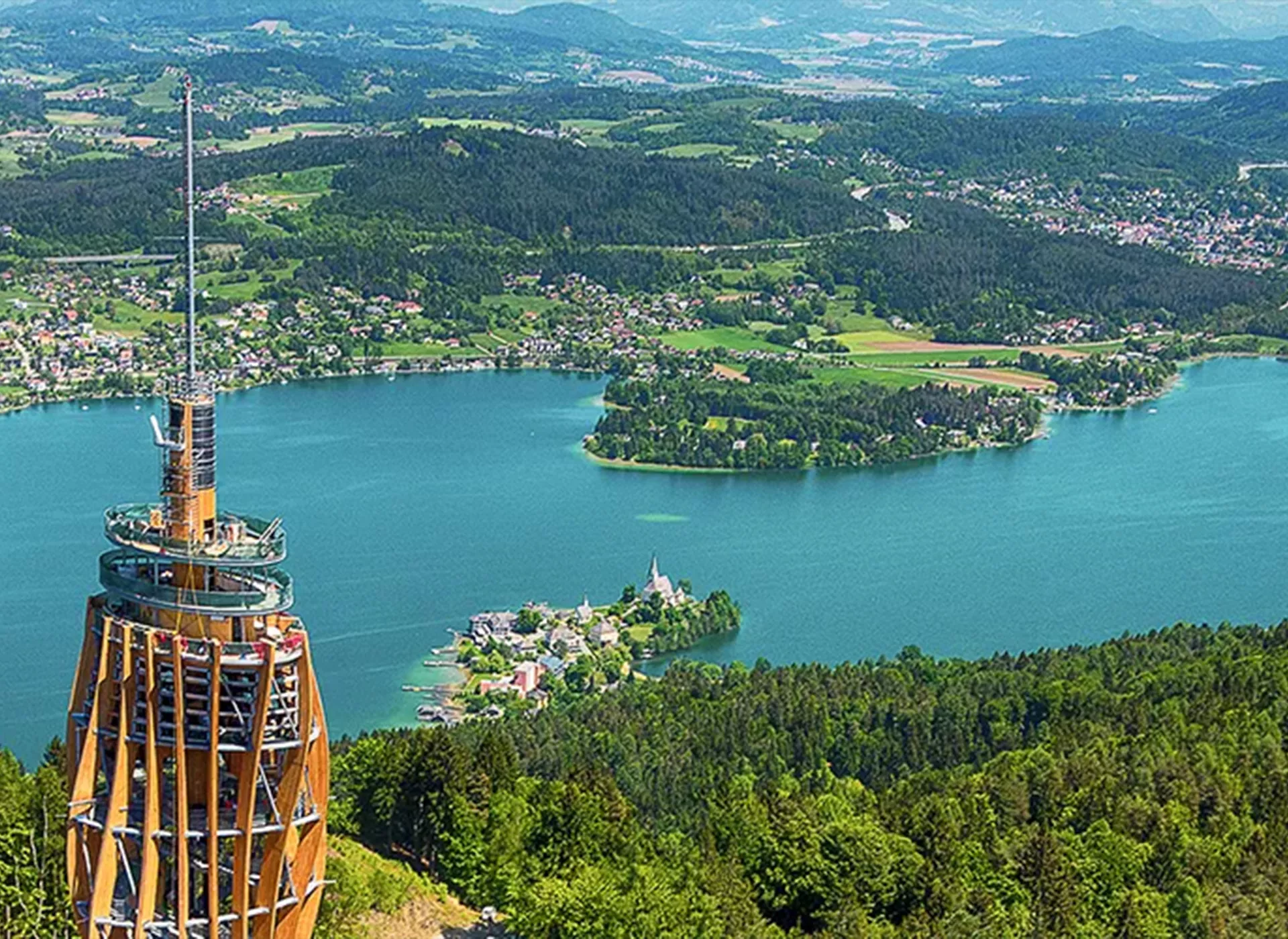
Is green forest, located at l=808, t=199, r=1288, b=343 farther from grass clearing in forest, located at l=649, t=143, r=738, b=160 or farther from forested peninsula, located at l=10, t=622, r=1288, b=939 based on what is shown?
forested peninsula, located at l=10, t=622, r=1288, b=939

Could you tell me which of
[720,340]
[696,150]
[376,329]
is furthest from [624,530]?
[696,150]

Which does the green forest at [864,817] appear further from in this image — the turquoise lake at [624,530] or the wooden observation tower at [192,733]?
the turquoise lake at [624,530]

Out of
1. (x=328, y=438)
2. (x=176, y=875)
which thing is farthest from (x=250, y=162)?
(x=176, y=875)

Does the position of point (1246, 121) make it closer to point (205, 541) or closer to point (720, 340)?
point (720, 340)

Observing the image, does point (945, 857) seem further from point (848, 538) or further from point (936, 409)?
point (936, 409)

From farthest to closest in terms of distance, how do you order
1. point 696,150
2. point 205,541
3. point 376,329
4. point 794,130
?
point 794,130, point 696,150, point 376,329, point 205,541

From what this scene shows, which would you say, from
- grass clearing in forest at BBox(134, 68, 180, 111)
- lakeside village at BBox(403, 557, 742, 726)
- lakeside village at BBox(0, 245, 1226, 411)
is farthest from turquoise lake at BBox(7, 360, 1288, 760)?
grass clearing in forest at BBox(134, 68, 180, 111)

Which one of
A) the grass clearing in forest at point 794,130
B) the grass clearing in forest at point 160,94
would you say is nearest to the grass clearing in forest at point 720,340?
the grass clearing in forest at point 794,130
